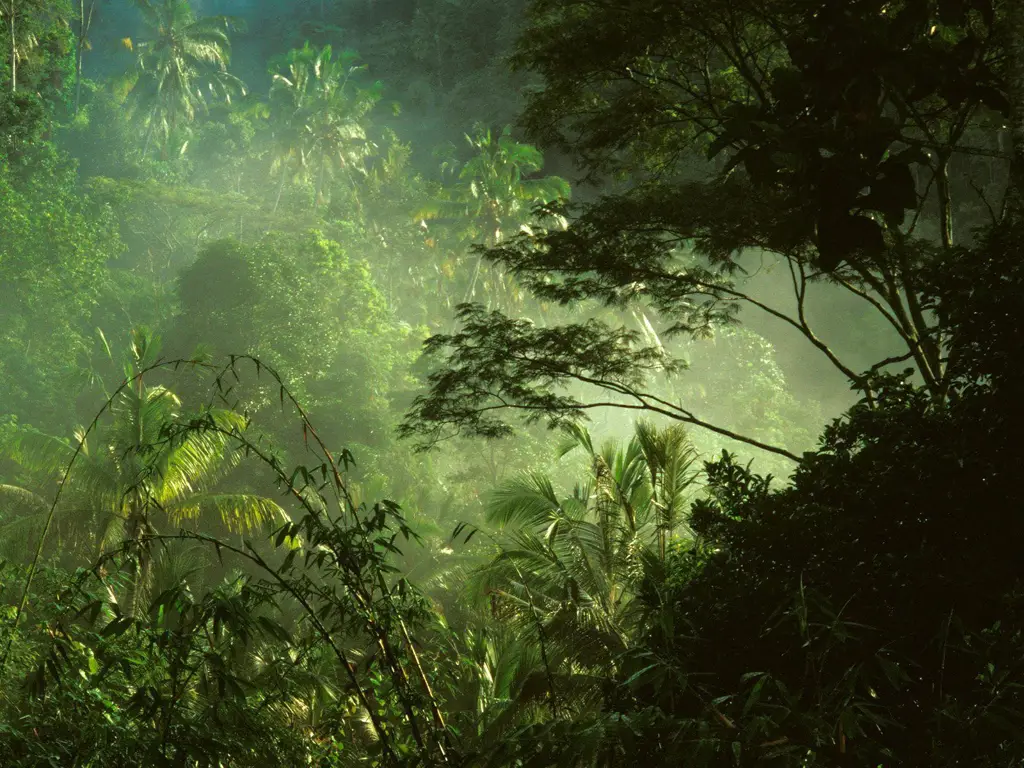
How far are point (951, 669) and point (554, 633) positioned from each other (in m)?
5.82

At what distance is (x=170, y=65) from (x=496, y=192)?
18426mm

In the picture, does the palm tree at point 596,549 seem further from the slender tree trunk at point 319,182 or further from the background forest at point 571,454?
the slender tree trunk at point 319,182

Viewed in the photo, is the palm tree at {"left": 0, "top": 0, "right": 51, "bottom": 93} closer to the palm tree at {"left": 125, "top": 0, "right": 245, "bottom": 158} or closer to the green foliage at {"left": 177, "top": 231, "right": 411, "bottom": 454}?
the green foliage at {"left": 177, "top": 231, "right": 411, "bottom": 454}

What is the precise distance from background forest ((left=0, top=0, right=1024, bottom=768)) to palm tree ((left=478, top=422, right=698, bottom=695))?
0.05 m

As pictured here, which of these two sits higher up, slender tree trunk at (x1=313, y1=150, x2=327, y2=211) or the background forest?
slender tree trunk at (x1=313, y1=150, x2=327, y2=211)

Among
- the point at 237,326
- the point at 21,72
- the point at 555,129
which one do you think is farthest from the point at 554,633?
the point at 21,72

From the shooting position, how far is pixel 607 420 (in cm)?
3697

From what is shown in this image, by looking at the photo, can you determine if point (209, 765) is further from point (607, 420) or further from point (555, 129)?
point (607, 420)

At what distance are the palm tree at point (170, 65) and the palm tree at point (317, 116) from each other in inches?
219

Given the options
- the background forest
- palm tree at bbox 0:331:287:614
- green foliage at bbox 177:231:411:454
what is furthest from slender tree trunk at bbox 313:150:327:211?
palm tree at bbox 0:331:287:614

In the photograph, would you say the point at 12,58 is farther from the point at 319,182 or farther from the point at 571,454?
the point at 571,454

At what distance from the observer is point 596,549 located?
9188mm

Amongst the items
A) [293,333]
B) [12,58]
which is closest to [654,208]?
[293,333]

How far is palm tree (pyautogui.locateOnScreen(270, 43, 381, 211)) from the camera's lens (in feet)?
102
